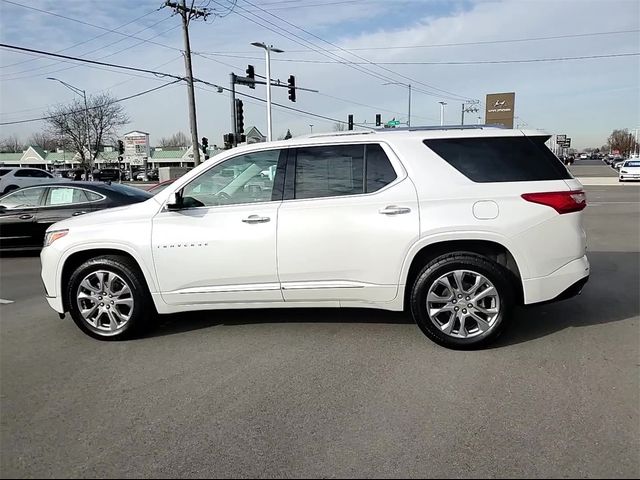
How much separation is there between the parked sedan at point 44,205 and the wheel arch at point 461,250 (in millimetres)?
6670

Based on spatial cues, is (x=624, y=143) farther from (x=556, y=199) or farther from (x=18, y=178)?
(x=556, y=199)

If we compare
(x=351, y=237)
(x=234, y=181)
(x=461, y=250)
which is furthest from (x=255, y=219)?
(x=461, y=250)

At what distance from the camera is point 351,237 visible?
419cm

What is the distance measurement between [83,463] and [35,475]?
0.24 m

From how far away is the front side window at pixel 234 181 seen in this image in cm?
448

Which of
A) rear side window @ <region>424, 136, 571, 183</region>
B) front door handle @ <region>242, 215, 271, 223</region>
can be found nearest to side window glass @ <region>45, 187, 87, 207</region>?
front door handle @ <region>242, 215, 271, 223</region>

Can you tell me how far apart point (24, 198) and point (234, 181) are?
23.2 feet

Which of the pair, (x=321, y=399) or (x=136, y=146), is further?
(x=136, y=146)

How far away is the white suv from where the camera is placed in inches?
161

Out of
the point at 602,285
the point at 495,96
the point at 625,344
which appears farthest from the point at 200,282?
the point at 495,96

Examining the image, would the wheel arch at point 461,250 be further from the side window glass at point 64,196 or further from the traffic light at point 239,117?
the traffic light at point 239,117

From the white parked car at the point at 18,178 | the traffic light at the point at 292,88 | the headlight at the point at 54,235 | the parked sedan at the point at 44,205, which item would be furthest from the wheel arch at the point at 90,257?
the traffic light at the point at 292,88

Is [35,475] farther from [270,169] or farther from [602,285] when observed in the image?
[602,285]

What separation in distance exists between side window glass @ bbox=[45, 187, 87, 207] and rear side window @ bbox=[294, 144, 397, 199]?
673cm
